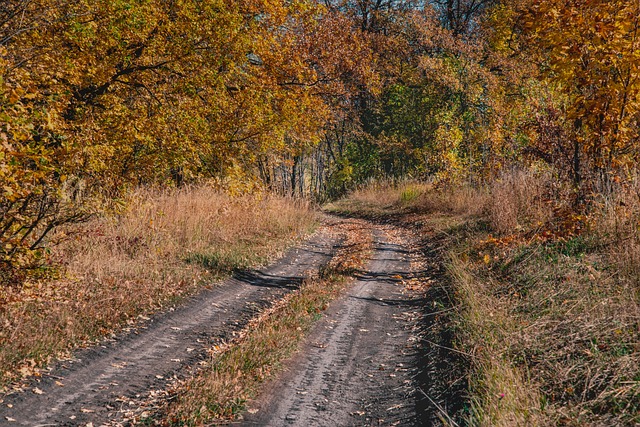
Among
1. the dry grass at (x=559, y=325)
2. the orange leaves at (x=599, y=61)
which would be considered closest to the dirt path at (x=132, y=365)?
the dry grass at (x=559, y=325)

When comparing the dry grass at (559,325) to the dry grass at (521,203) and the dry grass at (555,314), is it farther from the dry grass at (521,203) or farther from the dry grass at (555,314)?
the dry grass at (521,203)

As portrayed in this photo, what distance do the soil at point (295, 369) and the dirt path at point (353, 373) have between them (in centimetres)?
1

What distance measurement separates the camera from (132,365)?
5.95 m

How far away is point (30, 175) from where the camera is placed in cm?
532

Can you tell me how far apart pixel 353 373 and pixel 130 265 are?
4750mm

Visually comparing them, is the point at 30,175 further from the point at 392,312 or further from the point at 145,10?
the point at 145,10

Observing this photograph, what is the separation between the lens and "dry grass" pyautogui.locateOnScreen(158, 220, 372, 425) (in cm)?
474

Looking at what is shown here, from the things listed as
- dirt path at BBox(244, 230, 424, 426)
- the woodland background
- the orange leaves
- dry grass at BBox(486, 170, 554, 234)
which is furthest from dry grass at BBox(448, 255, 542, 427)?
the orange leaves

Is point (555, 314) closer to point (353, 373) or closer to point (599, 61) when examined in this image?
point (353, 373)

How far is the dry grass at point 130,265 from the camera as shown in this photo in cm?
613

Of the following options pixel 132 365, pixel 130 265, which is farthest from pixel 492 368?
pixel 130 265

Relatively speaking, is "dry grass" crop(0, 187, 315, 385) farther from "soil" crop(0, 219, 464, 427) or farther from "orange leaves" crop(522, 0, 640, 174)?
"orange leaves" crop(522, 0, 640, 174)

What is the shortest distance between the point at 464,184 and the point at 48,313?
640 inches

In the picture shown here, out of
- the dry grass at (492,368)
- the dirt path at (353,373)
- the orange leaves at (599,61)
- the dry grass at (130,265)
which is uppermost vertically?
the orange leaves at (599,61)
